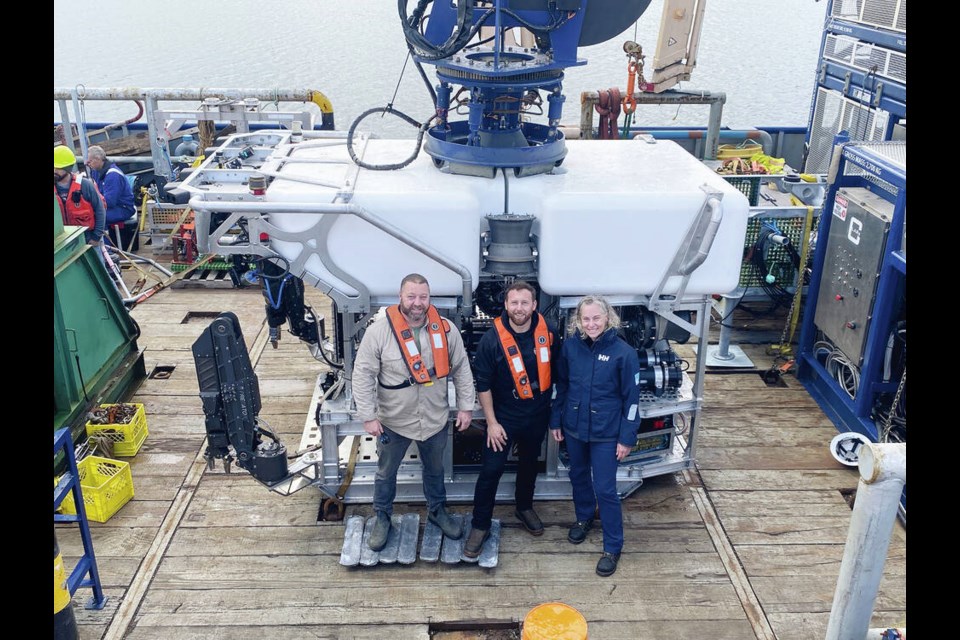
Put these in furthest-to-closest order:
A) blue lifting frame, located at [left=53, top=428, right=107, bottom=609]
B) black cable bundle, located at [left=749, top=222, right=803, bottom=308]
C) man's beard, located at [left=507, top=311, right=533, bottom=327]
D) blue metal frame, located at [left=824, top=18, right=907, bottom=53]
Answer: blue metal frame, located at [left=824, top=18, right=907, bottom=53], black cable bundle, located at [left=749, top=222, right=803, bottom=308], man's beard, located at [left=507, top=311, right=533, bottom=327], blue lifting frame, located at [left=53, top=428, right=107, bottom=609]

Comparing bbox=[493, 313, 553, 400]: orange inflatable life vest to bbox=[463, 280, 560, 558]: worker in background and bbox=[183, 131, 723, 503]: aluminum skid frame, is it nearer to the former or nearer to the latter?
bbox=[463, 280, 560, 558]: worker in background

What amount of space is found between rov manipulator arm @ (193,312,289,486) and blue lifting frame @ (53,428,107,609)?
702 millimetres

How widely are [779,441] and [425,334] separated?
2.97 meters

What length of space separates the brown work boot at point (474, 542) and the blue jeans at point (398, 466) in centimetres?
26

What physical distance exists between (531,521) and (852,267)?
2.97 m

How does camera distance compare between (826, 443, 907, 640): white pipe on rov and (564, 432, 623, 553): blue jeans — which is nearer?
(826, 443, 907, 640): white pipe on rov

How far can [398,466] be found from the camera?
4605 millimetres

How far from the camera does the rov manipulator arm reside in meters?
4.35

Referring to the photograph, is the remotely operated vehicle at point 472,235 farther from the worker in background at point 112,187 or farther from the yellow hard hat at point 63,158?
the worker in background at point 112,187

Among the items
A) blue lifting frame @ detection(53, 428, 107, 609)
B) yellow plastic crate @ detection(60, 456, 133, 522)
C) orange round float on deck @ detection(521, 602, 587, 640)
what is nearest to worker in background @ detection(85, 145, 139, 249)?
yellow plastic crate @ detection(60, 456, 133, 522)

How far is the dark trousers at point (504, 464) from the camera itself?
455cm
